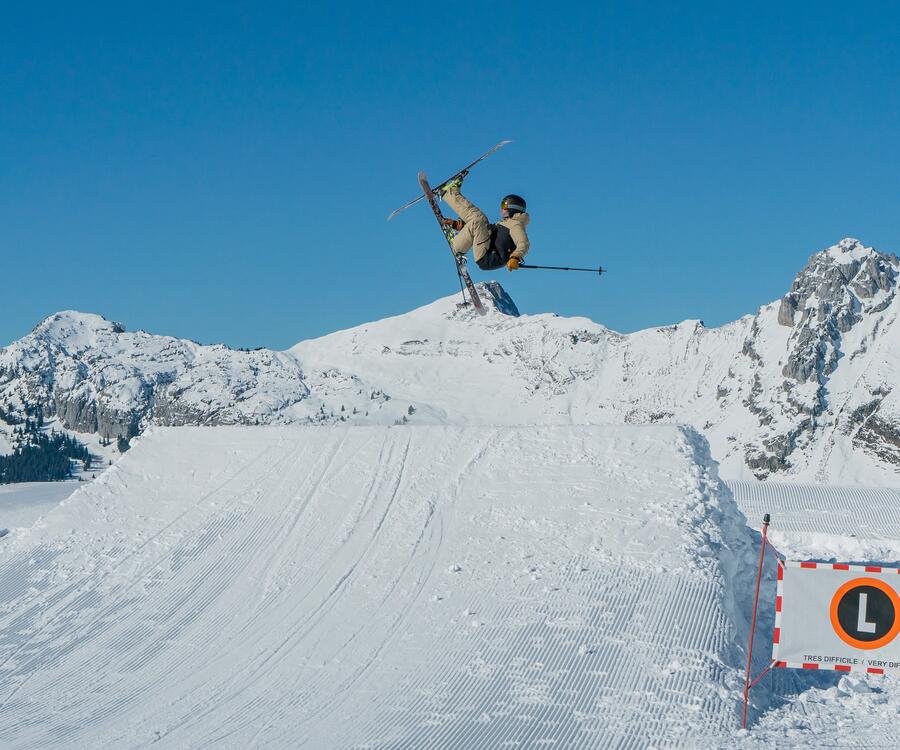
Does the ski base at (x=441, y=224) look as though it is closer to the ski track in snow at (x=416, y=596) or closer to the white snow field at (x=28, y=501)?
the ski track in snow at (x=416, y=596)

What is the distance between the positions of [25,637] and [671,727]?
1143 cm

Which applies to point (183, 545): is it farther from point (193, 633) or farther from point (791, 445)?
point (791, 445)

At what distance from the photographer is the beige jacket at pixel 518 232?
1362cm

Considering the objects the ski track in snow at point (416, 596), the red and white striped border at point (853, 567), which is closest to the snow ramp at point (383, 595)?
the ski track in snow at point (416, 596)

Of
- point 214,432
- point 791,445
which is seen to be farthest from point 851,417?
point 214,432

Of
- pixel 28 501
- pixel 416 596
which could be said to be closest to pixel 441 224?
pixel 416 596

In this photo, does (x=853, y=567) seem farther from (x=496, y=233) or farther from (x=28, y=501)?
(x=28, y=501)

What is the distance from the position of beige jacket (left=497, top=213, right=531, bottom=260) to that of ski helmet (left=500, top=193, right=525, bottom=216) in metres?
0.07

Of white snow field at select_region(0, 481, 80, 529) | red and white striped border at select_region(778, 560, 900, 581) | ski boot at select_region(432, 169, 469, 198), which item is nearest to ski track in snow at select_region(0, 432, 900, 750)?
red and white striped border at select_region(778, 560, 900, 581)

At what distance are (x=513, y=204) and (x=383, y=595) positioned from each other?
7.35 meters

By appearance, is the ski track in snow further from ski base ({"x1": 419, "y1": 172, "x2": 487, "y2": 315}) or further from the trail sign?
ski base ({"x1": 419, "y1": 172, "x2": 487, "y2": 315})

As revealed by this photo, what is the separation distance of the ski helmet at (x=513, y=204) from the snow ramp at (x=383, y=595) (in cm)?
640

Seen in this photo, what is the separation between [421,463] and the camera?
2144 cm

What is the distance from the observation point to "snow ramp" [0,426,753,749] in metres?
12.0
